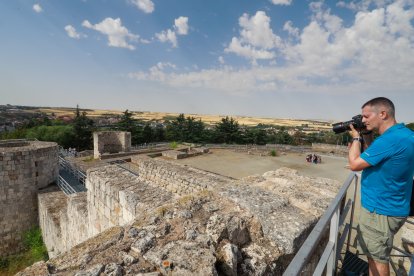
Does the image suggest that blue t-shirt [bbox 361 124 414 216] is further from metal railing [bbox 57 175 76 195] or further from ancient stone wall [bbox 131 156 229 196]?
metal railing [bbox 57 175 76 195]

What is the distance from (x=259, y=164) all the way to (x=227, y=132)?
739 inches

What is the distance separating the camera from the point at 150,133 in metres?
38.2

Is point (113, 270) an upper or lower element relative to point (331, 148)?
upper

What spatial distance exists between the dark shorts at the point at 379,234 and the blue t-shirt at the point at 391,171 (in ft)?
0.20

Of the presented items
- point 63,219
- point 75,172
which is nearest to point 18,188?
point 75,172

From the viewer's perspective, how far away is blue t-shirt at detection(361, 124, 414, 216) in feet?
6.43

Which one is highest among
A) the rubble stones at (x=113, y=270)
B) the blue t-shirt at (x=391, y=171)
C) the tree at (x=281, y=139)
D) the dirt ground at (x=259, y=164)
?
the blue t-shirt at (x=391, y=171)

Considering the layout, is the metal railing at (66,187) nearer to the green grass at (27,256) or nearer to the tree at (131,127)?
the green grass at (27,256)

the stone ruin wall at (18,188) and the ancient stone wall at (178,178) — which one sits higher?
the ancient stone wall at (178,178)

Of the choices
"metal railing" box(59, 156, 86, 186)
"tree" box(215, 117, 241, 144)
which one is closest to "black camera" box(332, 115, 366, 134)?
"metal railing" box(59, 156, 86, 186)

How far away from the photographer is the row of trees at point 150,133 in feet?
99.3

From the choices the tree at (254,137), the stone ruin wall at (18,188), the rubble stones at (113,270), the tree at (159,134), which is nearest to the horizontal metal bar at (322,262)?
the rubble stones at (113,270)

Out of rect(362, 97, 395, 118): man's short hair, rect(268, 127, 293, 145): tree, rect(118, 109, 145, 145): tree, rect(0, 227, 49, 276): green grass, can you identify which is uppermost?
rect(362, 97, 395, 118): man's short hair

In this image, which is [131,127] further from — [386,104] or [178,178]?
[386,104]
